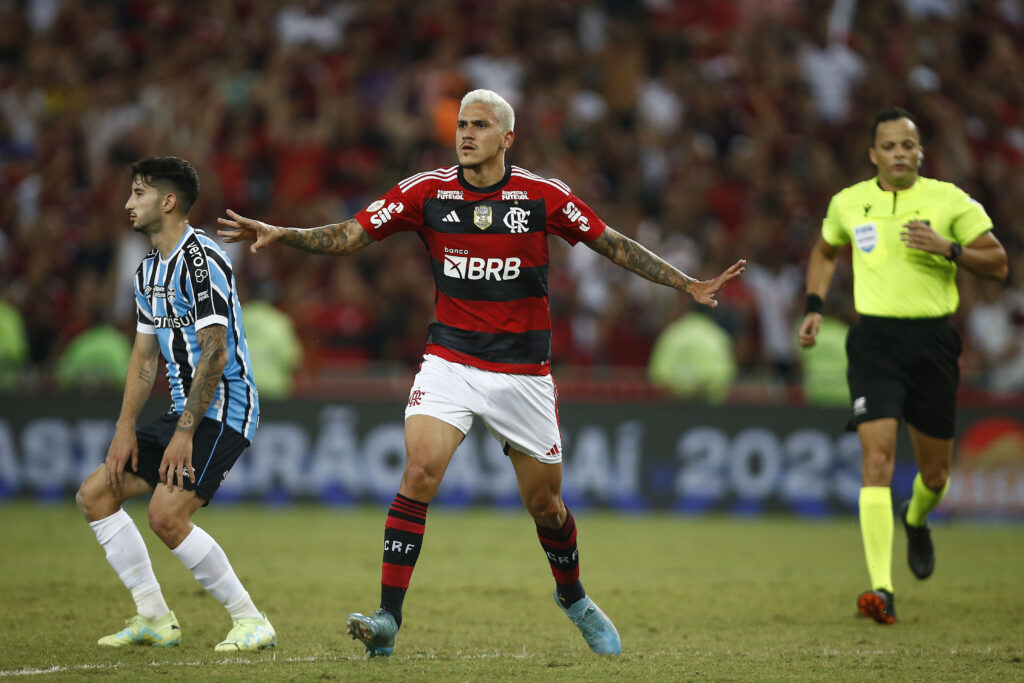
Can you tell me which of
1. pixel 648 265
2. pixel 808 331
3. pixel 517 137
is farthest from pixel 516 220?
pixel 517 137

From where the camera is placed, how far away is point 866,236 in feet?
27.2

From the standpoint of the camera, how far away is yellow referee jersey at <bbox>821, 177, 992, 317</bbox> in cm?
816

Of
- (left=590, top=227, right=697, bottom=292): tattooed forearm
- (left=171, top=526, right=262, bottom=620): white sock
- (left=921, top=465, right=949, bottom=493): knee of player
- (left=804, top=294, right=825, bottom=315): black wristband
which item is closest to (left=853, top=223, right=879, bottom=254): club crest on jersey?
(left=804, top=294, right=825, bottom=315): black wristband

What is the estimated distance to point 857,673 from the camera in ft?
19.8

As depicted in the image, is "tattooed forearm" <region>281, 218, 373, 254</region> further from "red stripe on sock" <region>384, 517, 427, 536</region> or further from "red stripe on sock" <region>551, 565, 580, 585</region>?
"red stripe on sock" <region>551, 565, 580, 585</region>

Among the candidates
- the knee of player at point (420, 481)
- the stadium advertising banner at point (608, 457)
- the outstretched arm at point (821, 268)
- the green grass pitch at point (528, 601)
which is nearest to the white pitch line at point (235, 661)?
the green grass pitch at point (528, 601)

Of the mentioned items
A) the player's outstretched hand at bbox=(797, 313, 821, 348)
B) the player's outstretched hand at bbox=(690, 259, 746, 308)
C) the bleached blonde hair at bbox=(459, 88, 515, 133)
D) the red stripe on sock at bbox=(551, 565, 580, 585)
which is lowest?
the red stripe on sock at bbox=(551, 565, 580, 585)

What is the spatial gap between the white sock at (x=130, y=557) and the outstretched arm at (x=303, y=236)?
5.60ft

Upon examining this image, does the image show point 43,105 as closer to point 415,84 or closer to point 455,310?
point 415,84

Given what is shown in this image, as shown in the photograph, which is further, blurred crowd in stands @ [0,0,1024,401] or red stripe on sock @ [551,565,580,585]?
blurred crowd in stands @ [0,0,1024,401]

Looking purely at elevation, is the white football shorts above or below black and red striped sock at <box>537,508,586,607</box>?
above

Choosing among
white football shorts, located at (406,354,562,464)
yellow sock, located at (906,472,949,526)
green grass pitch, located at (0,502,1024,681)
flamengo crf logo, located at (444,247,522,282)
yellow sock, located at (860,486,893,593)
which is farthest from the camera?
yellow sock, located at (906,472,949,526)

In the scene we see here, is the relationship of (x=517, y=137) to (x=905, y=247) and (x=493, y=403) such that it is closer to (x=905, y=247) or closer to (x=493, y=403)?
(x=905, y=247)

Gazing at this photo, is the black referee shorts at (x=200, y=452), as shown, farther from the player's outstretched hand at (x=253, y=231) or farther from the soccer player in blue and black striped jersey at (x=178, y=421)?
the player's outstretched hand at (x=253, y=231)
